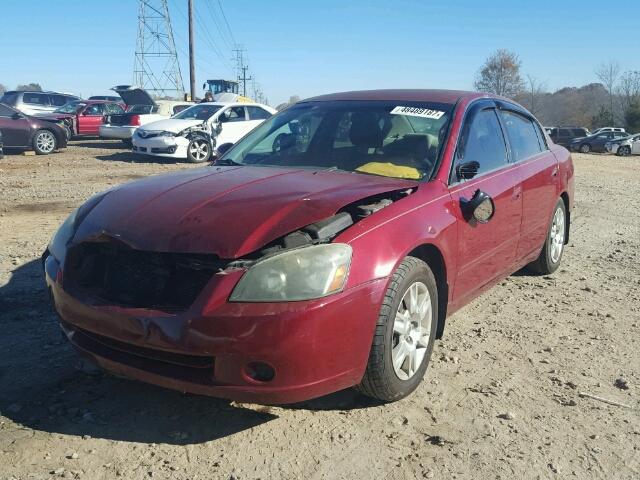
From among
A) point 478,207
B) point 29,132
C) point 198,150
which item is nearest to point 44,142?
point 29,132

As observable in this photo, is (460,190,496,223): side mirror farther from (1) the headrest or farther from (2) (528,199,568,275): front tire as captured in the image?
(2) (528,199,568,275): front tire

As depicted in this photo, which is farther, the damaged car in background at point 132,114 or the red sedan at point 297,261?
the damaged car in background at point 132,114

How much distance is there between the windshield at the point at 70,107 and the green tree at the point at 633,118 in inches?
2106

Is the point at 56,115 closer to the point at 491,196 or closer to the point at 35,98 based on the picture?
the point at 35,98

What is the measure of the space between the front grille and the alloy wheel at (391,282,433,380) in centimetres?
100

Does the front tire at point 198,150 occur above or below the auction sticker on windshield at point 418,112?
below

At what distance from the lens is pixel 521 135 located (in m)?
5.10

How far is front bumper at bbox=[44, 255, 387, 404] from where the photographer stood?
2.57 metres

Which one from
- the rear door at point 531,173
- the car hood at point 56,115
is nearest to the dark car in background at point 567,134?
the car hood at point 56,115

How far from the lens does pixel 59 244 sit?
130 inches

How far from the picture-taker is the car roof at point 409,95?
14.3ft

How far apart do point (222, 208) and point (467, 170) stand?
169 centimetres

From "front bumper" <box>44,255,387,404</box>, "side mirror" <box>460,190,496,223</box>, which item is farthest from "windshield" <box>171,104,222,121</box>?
"front bumper" <box>44,255,387,404</box>

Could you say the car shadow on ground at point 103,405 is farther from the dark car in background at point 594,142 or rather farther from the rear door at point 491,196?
the dark car in background at point 594,142
